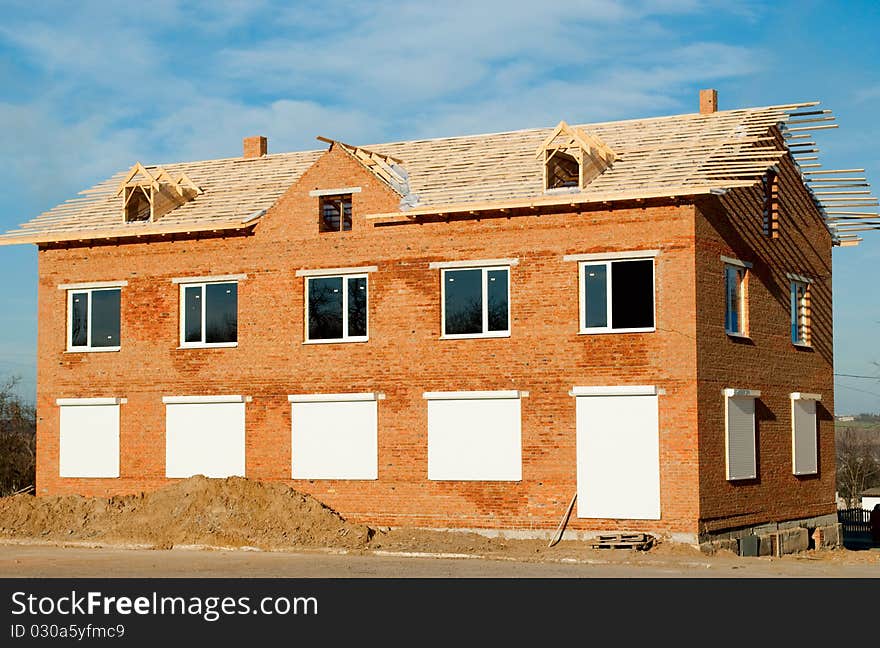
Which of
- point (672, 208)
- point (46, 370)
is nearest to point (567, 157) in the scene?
point (672, 208)

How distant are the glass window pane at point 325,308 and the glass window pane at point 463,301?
2.96 metres

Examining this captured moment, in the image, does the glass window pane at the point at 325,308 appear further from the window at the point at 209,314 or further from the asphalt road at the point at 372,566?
the asphalt road at the point at 372,566

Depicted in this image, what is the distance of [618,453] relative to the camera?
29562 millimetres

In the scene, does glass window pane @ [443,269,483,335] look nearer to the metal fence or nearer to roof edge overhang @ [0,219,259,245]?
roof edge overhang @ [0,219,259,245]

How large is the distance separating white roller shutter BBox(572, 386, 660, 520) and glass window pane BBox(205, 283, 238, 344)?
9.55 metres

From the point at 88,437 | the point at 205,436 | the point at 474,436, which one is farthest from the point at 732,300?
the point at 88,437

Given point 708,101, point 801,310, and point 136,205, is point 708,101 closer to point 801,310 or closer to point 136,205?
point 801,310

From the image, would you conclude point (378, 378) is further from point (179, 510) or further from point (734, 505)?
point (734, 505)

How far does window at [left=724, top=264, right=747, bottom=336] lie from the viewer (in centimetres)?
3112

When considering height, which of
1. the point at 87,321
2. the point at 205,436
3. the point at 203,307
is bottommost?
the point at 205,436

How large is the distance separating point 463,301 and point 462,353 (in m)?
1.27

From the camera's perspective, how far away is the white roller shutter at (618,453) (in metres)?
29.3

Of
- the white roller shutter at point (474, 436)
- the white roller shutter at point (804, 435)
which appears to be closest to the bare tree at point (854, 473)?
the white roller shutter at point (804, 435)

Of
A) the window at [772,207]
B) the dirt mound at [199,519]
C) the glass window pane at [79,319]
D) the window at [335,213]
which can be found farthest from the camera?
the glass window pane at [79,319]
